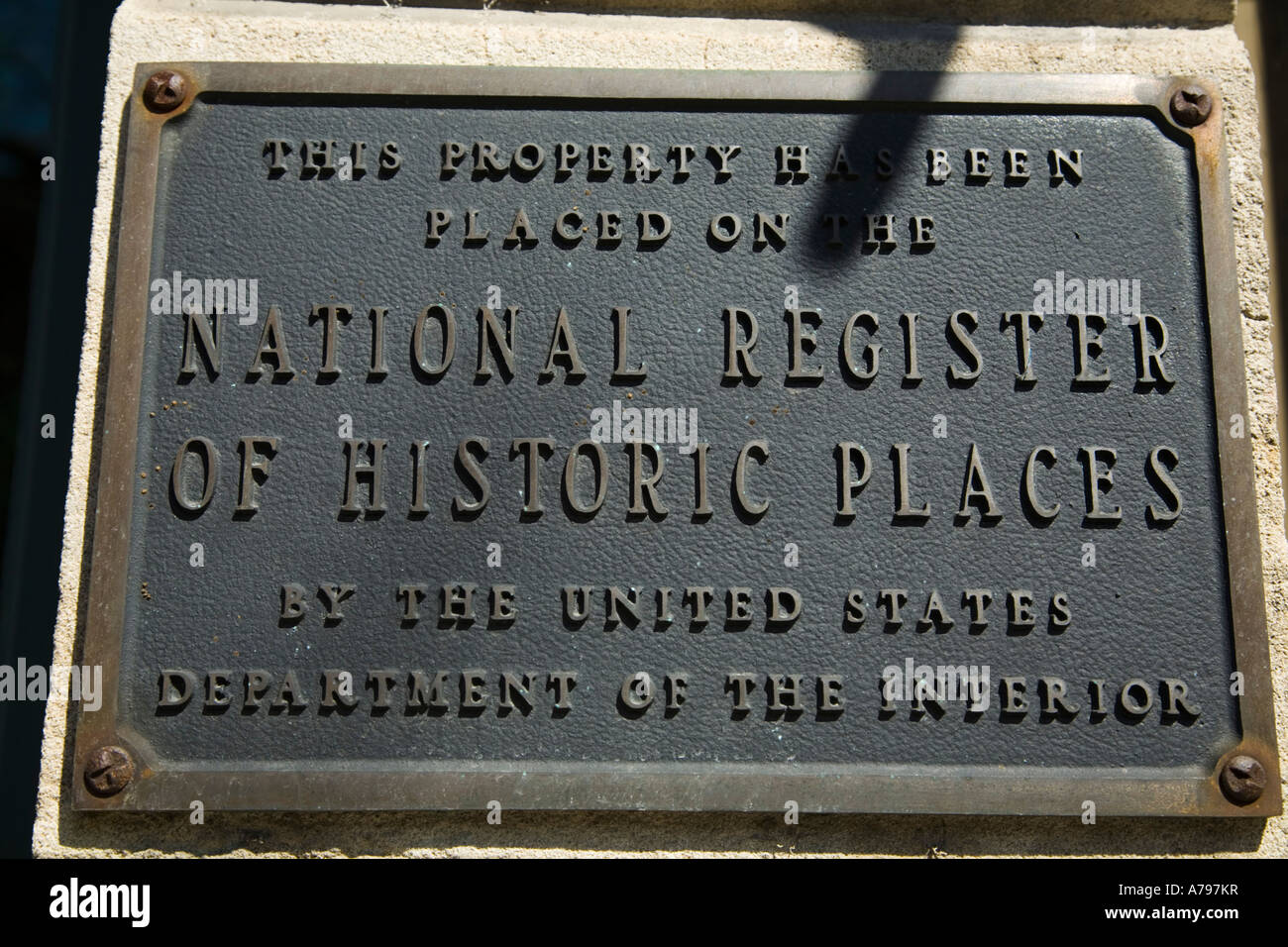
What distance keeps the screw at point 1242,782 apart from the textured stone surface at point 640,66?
11 cm

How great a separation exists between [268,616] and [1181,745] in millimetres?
2256

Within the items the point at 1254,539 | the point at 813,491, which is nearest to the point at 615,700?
the point at 813,491

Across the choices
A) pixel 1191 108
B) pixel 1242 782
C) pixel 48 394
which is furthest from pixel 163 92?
pixel 1242 782

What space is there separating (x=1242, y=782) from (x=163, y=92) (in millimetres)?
3283

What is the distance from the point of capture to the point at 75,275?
3.68 meters

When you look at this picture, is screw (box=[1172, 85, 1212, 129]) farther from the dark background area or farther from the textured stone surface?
the dark background area

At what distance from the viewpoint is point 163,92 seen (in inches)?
114

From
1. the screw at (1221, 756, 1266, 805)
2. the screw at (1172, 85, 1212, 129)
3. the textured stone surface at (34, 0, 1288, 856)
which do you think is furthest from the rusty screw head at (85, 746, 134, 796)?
the screw at (1172, 85, 1212, 129)

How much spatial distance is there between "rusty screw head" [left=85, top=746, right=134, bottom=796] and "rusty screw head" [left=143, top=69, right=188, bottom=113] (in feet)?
5.58

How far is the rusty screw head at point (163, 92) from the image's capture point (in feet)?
9.51

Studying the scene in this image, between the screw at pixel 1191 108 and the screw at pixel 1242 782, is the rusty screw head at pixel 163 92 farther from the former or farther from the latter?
the screw at pixel 1242 782

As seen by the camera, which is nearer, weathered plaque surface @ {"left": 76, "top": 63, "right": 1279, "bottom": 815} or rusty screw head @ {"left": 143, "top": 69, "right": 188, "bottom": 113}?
weathered plaque surface @ {"left": 76, "top": 63, "right": 1279, "bottom": 815}

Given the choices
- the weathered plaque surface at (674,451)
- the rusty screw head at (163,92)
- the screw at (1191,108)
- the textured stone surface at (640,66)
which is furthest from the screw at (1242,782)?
the rusty screw head at (163,92)

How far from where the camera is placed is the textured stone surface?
2.59 m
